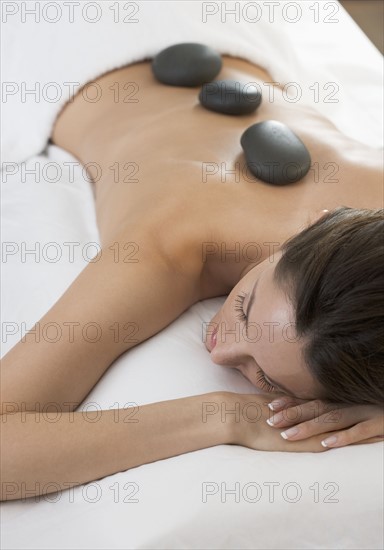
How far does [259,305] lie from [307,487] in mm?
269

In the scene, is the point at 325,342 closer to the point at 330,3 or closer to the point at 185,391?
the point at 185,391

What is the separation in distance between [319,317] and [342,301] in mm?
48

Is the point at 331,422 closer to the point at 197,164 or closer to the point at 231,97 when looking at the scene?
the point at 197,164

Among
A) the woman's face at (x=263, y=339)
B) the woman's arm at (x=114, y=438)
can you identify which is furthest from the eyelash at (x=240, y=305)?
the woman's arm at (x=114, y=438)

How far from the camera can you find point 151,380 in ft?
4.29

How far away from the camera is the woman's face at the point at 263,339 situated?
3.81 ft

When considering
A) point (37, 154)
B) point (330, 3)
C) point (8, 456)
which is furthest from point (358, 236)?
point (330, 3)

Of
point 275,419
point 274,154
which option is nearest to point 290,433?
point 275,419

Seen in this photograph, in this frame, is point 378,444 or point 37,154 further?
point 37,154

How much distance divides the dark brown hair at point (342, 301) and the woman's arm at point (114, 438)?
0.43ft

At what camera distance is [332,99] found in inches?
80.5

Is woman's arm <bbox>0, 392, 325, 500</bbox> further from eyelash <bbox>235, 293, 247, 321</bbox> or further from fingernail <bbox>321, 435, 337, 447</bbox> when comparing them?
eyelash <bbox>235, 293, 247, 321</bbox>

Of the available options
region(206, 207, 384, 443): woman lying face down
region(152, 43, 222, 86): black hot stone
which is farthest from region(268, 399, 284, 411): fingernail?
region(152, 43, 222, 86): black hot stone

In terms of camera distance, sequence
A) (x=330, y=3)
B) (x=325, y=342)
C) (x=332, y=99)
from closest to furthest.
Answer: (x=325, y=342), (x=332, y=99), (x=330, y=3)
